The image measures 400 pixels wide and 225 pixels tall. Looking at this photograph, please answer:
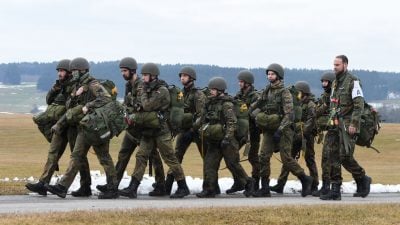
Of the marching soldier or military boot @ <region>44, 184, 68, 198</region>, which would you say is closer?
military boot @ <region>44, 184, 68, 198</region>

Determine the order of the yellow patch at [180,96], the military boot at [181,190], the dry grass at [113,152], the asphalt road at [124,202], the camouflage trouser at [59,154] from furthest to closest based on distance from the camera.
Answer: the dry grass at [113,152]
the military boot at [181,190]
the yellow patch at [180,96]
the camouflage trouser at [59,154]
the asphalt road at [124,202]

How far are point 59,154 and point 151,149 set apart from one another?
61.9 inches

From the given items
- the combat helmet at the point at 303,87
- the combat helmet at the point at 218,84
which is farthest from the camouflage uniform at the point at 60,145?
the combat helmet at the point at 303,87

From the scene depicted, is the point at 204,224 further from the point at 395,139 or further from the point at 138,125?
the point at 395,139

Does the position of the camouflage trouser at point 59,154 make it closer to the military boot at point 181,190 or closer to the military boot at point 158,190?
the military boot at point 158,190

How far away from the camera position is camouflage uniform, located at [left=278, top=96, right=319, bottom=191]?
16.5 m

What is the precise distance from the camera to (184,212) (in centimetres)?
1087

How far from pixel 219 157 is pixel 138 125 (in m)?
1.95

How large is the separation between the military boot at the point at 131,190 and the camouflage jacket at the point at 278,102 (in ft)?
9.01

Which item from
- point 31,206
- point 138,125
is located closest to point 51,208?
point 31,206

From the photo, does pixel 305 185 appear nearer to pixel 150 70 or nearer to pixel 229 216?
pixel 150 70

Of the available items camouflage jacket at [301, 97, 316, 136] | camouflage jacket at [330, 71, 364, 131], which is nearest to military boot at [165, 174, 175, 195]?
camouflage jacket at [301, 97, 316, 136]

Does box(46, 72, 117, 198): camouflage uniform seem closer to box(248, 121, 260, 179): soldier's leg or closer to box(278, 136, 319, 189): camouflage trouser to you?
box(248, 121, 260, 179): soldier's leg

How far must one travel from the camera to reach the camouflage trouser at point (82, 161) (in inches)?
543
